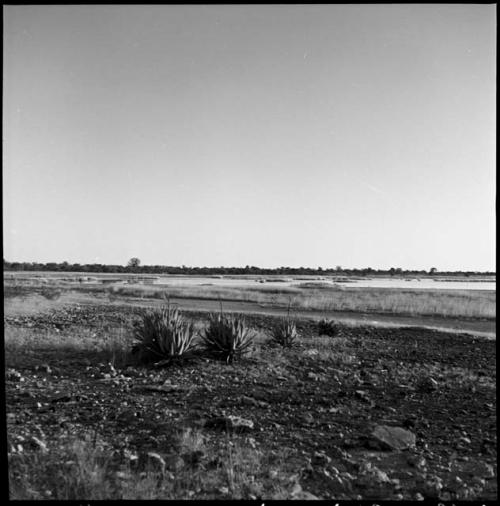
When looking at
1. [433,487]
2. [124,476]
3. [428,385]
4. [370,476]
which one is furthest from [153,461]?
[428,385]

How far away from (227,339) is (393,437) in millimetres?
4062

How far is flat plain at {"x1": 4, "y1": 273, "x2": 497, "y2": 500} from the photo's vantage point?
394 cm

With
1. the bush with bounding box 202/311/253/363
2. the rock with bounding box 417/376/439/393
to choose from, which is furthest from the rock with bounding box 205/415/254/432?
the rock with bounding box 417/376/439/393

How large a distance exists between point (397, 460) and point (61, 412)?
3.90m

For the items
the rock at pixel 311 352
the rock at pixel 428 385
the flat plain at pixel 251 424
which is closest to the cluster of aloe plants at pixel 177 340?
the flat plain at pixel 251 424

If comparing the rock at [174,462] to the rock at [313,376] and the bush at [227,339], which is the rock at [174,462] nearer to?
the rock at [313,376]

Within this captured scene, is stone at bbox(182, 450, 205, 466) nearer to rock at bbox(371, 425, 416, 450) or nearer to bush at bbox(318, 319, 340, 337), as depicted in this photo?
rock at bbox(371, 425, 416, 450)

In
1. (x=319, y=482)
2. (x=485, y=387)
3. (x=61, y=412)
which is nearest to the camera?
(x=319, y=482)

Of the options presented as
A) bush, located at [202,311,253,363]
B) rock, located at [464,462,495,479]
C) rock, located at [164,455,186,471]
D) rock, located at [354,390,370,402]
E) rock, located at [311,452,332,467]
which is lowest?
rock, located at [464,462,495,479]

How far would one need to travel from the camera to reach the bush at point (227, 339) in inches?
333

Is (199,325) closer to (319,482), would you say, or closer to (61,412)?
(61,412)

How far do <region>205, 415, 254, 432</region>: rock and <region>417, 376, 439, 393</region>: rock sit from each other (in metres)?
3.12

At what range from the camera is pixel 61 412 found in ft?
18.2

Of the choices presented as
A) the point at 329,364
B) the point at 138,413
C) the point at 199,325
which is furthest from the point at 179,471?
the point at 199,325
